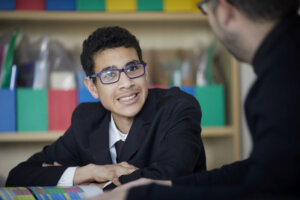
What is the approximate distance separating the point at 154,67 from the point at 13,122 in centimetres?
90

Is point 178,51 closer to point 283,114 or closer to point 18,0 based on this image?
point 18,0

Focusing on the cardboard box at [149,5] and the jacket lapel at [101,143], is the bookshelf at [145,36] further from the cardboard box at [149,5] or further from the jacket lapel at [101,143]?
the jacket lapel at [101,143]

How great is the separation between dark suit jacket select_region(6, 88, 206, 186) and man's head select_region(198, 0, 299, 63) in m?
0.46

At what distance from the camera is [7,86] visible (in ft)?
7.22

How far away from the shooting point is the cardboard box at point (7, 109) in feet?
7.15

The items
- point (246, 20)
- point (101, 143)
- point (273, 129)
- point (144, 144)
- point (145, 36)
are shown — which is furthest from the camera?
point (145, 36)

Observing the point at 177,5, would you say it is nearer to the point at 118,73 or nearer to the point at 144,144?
the point at 118,73

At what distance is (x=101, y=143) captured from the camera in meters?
1.51

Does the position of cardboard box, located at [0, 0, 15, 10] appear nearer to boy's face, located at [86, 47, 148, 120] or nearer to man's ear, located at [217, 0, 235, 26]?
boy's face, located at [86, 47, 148, 120]

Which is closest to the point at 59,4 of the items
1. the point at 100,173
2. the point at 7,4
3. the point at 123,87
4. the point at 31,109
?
the point at 7,4

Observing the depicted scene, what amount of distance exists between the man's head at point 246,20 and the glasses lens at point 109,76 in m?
0.66

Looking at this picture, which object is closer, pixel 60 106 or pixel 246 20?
pixel 246 20

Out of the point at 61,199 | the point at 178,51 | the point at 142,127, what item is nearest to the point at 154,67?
the point at 178,51

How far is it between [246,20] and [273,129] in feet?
0.81
